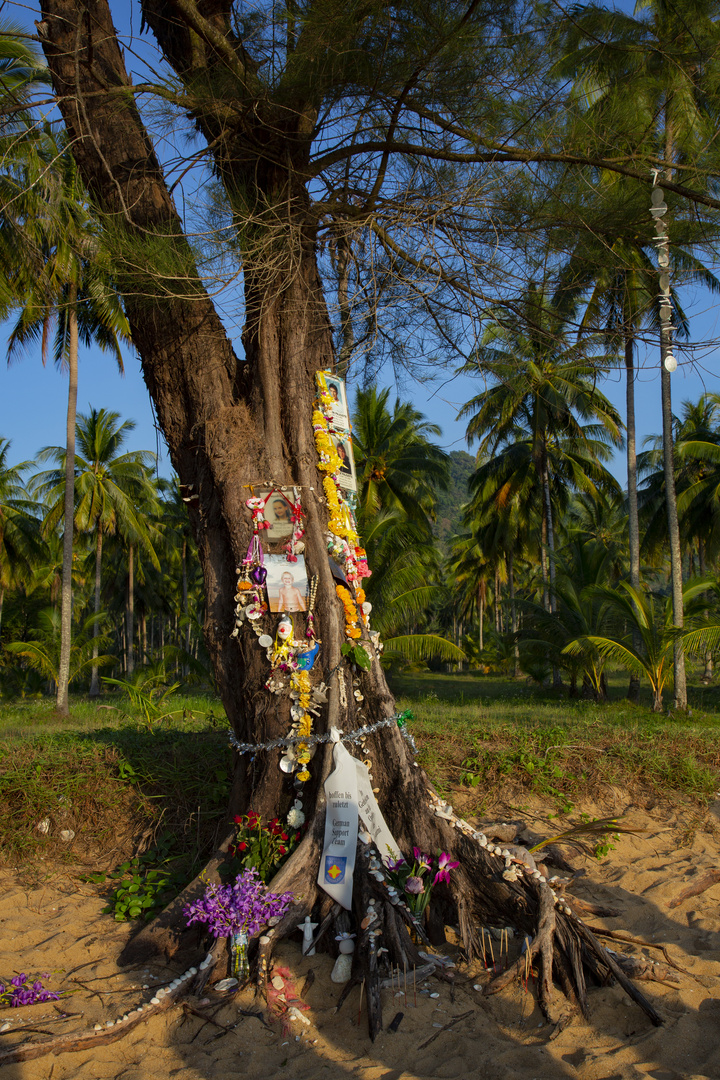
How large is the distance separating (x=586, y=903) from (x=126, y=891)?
8.20 feet

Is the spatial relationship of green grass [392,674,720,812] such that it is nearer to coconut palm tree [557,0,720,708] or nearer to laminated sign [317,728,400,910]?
laminated sign [317,728,400,910]

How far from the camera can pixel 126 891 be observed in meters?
3.98

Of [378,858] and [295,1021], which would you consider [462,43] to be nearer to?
[378,858]

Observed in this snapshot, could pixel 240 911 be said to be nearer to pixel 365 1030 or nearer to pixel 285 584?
pixel 365 1030

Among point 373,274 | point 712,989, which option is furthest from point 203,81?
point 712,989

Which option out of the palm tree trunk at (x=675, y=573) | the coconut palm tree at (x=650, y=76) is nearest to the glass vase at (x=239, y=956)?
the coconut palm tree at (x=650, y=76)

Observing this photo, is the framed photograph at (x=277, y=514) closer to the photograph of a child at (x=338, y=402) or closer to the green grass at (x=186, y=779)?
the photograph of a child at (x=338, y=402)

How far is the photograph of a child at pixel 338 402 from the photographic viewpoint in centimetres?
436

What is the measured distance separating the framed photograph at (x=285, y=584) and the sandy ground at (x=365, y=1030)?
5.33 ft

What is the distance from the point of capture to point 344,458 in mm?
4371

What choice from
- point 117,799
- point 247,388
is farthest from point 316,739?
point 247,388

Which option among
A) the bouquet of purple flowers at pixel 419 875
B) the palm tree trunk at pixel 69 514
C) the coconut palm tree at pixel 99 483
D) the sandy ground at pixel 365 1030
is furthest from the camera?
the coconut palm tree at pixel 99 483

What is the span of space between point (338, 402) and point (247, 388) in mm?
564

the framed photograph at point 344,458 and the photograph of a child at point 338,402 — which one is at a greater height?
the photograph of a child at point 338,402
